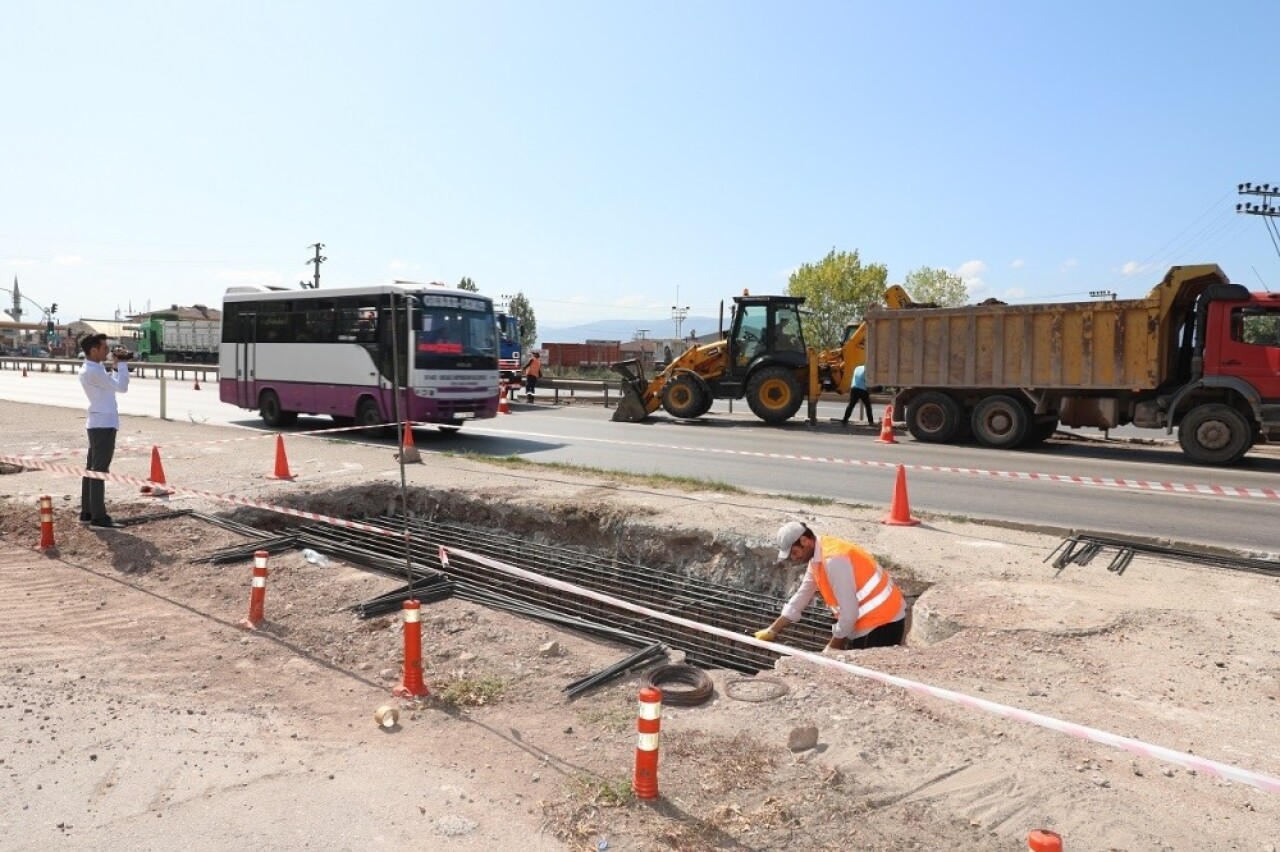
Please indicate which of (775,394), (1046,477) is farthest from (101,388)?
(775,394)

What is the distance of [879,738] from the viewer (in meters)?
4.13

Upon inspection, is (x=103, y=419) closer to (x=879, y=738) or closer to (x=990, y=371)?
(x=879, y=738)

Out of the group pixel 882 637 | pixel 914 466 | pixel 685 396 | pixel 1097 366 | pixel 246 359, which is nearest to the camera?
pixel 882 637

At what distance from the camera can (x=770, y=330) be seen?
19.6m

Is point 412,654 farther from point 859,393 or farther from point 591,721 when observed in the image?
point 859,393

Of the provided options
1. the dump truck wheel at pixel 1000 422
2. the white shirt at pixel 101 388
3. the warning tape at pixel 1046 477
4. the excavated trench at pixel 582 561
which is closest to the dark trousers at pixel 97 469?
the white shirt at pixel 101 388

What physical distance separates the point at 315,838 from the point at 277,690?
1933mm

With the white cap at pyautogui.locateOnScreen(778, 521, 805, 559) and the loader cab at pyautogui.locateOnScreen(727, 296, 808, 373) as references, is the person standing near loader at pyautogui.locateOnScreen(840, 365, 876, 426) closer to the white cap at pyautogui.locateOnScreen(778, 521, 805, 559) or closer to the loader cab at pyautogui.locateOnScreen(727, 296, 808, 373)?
the loader cab at pyautogui.locateOnScreen(727, 296, 808, 373)

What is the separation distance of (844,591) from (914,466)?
8238 millimetres

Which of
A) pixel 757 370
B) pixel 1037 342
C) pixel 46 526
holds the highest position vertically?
pixel 1037 342

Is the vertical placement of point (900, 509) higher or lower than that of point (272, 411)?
lower

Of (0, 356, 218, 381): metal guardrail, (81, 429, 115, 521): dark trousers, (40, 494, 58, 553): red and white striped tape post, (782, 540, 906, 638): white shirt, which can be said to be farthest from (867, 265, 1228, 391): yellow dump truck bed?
(0, 356, 218, 381): metal guardrail

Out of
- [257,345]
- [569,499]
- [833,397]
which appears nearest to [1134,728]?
[569,499]

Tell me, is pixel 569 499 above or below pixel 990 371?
below
